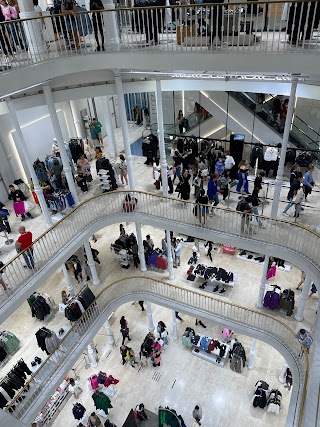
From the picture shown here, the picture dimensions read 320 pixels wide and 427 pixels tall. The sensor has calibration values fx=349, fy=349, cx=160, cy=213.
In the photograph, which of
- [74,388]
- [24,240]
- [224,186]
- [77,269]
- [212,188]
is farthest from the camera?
[77,269]

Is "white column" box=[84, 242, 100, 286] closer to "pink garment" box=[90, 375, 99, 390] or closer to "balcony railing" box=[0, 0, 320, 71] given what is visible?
"pink garment" box=[90, 375, 99, 390]

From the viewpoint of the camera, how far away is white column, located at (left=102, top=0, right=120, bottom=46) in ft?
33.6

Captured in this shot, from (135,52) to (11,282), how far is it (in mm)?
7623

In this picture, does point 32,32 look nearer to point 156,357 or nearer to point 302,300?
point 302,300

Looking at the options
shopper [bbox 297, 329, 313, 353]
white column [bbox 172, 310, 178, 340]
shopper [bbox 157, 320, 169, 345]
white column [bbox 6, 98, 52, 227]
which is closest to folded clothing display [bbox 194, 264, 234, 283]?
white column [bbox 172, 310, 178, 340]

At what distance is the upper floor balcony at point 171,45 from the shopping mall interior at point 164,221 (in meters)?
→ 0.05

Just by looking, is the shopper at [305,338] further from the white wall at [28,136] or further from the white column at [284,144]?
the white wall at [28,136]

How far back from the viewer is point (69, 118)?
20172 millimetres

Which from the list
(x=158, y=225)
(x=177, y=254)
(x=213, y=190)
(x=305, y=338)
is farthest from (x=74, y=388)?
(x=213, y=190)

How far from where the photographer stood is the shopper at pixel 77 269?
49.2ft

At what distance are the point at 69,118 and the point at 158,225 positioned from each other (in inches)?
412

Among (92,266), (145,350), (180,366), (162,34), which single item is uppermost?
(162,34)

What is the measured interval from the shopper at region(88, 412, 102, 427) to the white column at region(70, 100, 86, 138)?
48.4ft

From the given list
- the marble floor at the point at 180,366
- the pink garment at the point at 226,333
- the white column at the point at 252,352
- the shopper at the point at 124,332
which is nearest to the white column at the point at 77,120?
the marble floor at the point at 180,366
